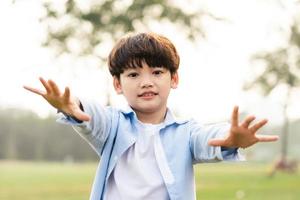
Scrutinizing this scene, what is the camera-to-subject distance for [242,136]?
2.32m

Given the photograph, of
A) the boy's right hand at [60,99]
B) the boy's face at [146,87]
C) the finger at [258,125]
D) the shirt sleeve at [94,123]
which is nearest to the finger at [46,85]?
the boy's right hand at [60,99]

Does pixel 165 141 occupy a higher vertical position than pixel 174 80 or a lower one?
lower

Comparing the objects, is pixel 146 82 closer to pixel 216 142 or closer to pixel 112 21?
pixel 216 142

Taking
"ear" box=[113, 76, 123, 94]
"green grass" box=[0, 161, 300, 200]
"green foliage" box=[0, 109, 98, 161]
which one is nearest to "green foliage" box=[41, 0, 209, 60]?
"ear" box=[113, 76, 123, 94]

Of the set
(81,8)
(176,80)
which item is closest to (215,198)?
(81,8)

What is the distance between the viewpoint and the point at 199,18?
10234 mm

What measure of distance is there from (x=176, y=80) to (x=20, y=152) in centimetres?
2232

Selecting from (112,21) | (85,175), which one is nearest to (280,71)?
(85,175)

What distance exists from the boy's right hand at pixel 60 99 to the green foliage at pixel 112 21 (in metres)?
7.15

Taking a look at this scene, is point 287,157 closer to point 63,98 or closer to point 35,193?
point 35,193

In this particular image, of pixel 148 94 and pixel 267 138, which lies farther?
pixel 148 94

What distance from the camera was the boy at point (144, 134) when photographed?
2586mm

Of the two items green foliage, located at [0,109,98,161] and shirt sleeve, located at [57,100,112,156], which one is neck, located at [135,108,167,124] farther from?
green foliage, located at [0,109,98,161]

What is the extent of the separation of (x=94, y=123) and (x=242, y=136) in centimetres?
56
